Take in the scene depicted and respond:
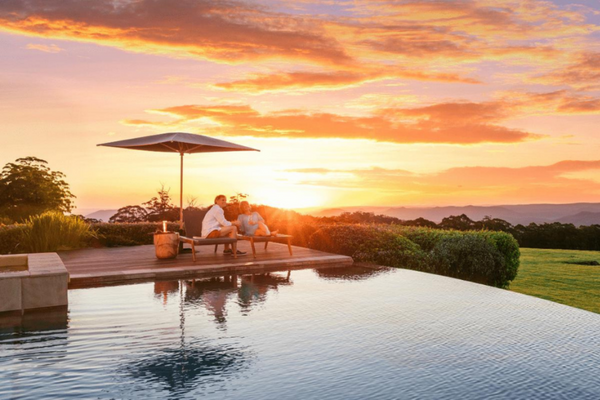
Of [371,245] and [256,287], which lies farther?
[371,245]

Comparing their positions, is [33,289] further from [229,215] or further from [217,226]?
[229,215]

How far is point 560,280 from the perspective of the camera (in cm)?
1394

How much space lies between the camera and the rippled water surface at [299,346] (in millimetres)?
3822

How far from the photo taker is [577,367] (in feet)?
14.6

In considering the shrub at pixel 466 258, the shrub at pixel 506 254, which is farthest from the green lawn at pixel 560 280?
the shrub at pixel 466 258

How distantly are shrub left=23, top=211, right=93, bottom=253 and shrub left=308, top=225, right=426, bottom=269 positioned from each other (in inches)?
248

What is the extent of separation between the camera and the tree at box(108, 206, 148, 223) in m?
18.2

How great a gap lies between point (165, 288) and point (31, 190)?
117 ft

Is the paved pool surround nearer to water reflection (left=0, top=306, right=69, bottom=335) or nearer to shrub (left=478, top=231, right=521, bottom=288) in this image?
water reflection (left=0, top=306, right=69, bottom=335)

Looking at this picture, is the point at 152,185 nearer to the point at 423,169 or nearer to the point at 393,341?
the point at 423,169

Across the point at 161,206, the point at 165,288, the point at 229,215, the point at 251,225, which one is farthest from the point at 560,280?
the point at 161,206

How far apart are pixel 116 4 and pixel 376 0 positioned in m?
6.02

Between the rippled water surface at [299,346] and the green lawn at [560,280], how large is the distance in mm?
5087

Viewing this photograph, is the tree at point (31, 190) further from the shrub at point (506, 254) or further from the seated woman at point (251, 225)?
the shrub at point (506, 254)
